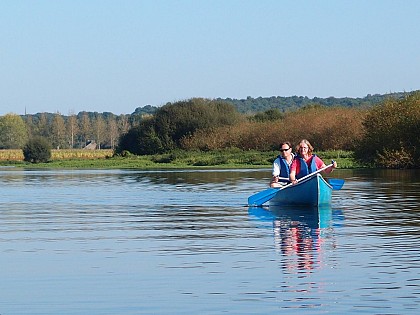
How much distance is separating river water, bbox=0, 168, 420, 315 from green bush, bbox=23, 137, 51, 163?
6353 cm

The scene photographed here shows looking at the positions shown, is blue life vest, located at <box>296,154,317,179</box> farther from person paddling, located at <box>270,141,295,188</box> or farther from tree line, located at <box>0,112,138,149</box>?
tree line, located at <box>0,112,138,149</box>

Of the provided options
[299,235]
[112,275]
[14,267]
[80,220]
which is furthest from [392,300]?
[80,220]

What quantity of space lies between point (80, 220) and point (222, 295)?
10.3 m

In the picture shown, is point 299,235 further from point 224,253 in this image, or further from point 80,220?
point 80,220

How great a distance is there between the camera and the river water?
31.8 ft

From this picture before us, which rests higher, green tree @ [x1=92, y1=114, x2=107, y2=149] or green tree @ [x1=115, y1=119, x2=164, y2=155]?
green tree @ [x1=92, y1=114, x2=107, y2=149]

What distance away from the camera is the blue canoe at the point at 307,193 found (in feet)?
71.6

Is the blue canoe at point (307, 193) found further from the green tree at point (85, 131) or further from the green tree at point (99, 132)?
the green tree at point (85, 131)

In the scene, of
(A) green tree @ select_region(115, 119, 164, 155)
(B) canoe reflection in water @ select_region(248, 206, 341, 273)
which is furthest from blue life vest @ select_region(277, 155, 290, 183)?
(A) green tree @ select_region(115, 119, 164, 155)

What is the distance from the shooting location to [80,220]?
1998cm

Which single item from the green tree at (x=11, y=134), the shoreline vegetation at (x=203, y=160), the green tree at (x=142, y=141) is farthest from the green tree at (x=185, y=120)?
the green tree at (x=11, y=134)

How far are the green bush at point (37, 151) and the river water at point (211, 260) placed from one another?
63529mm

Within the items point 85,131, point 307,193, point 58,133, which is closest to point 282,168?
point 307,193

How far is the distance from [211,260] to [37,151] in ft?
246
